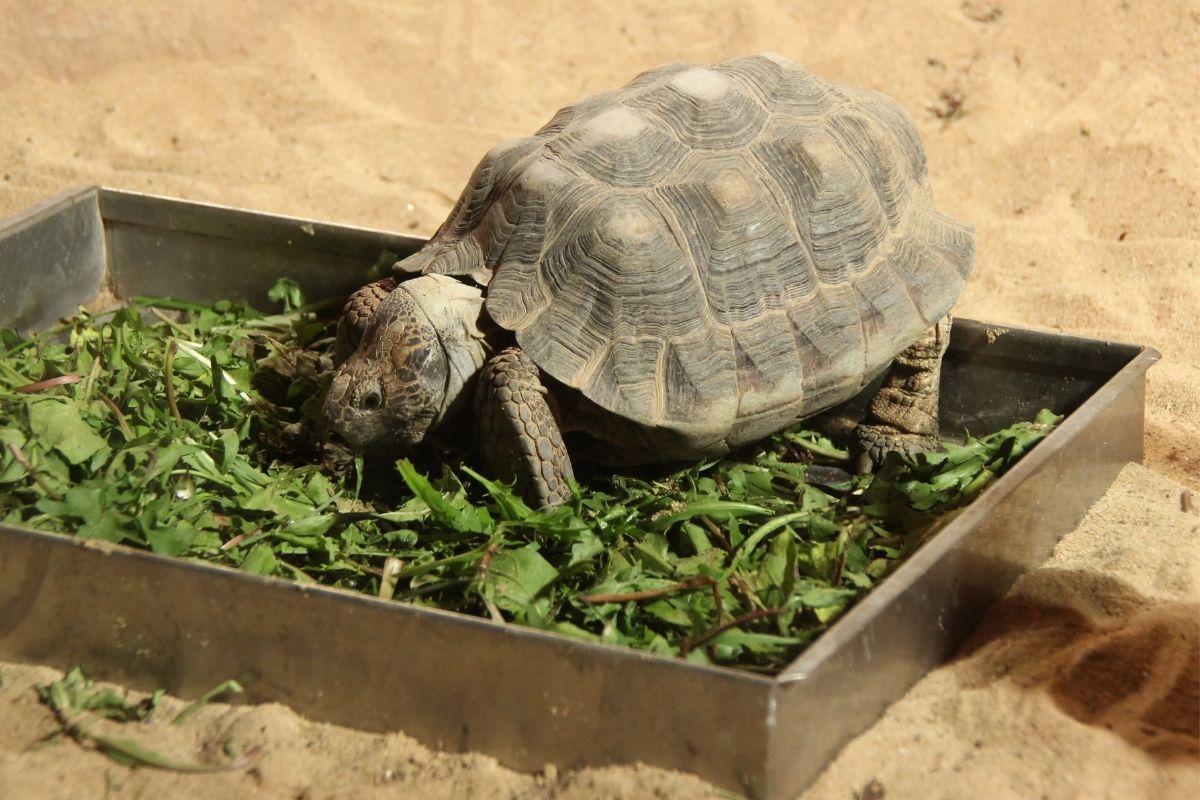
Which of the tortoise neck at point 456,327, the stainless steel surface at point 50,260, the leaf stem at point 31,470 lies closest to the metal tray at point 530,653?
the leaf stem at point 31,470

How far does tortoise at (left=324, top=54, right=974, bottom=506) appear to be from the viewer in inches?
122

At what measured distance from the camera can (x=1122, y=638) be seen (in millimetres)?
2766

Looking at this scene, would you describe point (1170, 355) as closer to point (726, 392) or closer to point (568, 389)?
point (726, 392)

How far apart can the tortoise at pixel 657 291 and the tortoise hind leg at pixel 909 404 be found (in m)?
0.01

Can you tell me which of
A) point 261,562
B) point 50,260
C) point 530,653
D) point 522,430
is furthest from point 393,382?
point 50,260

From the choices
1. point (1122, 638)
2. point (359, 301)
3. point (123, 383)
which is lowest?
point (1122, 638)

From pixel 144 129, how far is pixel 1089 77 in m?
4.08

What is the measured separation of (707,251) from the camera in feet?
10.4

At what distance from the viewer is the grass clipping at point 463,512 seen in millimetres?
2721

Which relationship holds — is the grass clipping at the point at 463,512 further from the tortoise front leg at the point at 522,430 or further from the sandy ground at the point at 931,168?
the sandy ground at the point at 931,168

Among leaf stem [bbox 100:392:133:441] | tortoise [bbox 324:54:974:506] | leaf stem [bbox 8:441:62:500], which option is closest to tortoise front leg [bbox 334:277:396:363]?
tortoise [bbox 324:54:974:506]

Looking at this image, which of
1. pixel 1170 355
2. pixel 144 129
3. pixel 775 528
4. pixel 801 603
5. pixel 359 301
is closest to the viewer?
pixel 801 603

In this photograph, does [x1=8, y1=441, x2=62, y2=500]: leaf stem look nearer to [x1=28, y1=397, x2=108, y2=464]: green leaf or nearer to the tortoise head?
[x1=28, y1=397, x2=108, y2=464]: green leaf

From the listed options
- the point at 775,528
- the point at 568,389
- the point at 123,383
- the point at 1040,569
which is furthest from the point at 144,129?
the point at 1040,569
